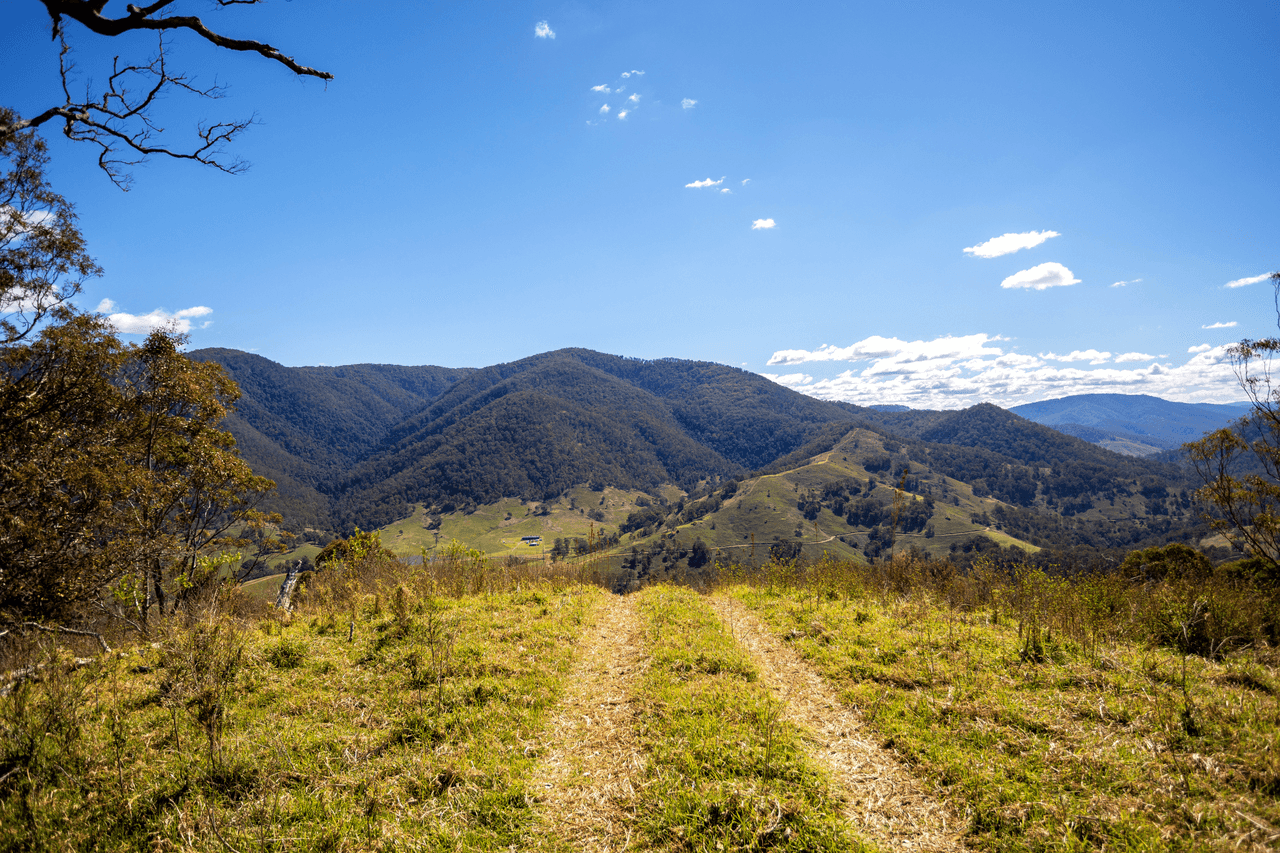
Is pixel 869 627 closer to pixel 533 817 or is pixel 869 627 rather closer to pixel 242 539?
pixel 533 817

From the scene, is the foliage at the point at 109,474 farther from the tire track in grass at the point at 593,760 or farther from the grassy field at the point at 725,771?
the grassy field at the point at 725,771

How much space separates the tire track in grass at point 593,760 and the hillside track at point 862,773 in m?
2.02

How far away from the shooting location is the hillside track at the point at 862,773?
4.18m

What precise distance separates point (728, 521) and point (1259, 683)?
549 feet

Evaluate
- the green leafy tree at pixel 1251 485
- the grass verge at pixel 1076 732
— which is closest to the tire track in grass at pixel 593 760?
the grass verge at pixel 1076 732

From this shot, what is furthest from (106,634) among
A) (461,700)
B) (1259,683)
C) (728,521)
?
(728,521)

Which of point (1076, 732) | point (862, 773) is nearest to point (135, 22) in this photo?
point (862, 773)

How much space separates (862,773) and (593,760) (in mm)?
2834

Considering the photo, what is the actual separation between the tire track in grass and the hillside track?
202 cm

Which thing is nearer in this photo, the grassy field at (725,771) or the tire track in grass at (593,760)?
the grassy field at (725,771)

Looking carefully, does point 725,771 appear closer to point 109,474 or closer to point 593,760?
point 593,760

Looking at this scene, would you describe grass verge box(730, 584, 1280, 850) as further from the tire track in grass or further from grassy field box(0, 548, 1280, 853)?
the tire track in grass

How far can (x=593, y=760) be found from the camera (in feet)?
17.9

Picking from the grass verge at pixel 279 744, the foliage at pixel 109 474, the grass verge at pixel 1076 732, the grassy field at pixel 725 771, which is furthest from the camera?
the foliage at pixel 109 474
